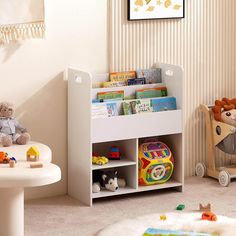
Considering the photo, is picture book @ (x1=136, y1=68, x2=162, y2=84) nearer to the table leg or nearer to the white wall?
the white wall

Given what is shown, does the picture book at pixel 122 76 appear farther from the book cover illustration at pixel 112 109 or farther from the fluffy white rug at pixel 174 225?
the fluffy white rug at pixel 174 225

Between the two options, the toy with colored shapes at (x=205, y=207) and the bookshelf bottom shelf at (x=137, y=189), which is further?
the bookshelf bottom shelf at (x=137, y=189)

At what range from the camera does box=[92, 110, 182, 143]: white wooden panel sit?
13.8 feet

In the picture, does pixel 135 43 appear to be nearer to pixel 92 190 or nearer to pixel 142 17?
pixel 142 17

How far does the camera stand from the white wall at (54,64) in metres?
4.23

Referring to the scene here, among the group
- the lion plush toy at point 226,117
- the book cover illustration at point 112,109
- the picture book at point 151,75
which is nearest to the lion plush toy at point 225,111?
the lion plush toy at point 226,117

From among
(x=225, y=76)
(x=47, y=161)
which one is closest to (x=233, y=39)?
(x=225, y=76)

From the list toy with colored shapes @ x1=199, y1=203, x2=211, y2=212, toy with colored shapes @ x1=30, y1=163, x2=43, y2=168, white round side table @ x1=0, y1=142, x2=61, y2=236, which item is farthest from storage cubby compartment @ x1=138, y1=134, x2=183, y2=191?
toy with colored shapes @ x1=30, y1=163, x2=43, y2=168

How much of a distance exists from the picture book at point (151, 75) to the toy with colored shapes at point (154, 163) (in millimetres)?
407

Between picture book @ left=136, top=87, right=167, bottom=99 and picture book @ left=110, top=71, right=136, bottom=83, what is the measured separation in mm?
121

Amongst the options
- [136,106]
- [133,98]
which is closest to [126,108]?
[136,106]

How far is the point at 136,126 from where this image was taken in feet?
14.2

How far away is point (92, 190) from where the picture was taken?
4.29 m

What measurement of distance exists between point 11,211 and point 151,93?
4.52 feet
